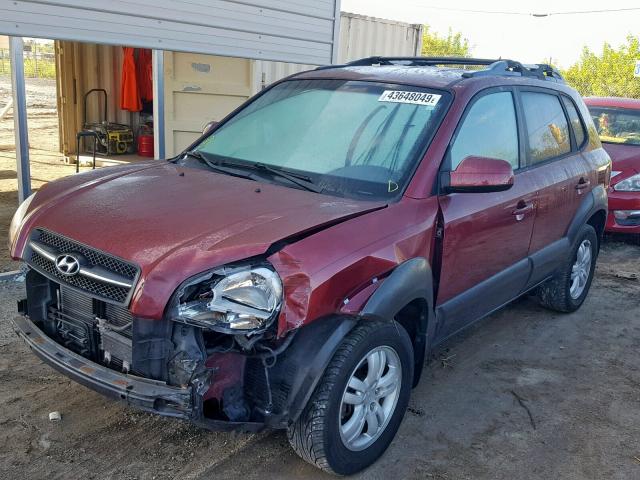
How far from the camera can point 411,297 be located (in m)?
3.09

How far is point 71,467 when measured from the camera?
2967mm

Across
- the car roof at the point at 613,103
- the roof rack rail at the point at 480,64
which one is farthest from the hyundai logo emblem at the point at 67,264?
the car roof at the point at 613,103

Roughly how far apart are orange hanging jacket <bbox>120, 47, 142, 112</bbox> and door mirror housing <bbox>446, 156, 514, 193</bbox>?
8970mm

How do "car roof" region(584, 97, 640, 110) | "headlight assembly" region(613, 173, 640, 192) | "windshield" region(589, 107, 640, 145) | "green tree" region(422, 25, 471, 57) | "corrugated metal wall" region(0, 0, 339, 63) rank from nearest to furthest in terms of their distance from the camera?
"corrugated metal wall" region(0, 0, 339, 63) < "headlight assembly" region(613, 173, 640, 192) < "windshield" region(589, 107, 640, 145) < "car roof" region(584, 97, 640, 110) < "green tree" region(422, 25, 471, 57)

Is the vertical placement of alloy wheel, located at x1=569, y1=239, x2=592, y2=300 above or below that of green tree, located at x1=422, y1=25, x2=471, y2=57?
below

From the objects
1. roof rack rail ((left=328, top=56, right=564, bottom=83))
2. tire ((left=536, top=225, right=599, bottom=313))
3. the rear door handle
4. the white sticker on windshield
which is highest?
roof rack rail ((left=328, top=56, right=564, bottom=83))

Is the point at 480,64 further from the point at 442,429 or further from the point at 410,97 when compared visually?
the point at 442,429

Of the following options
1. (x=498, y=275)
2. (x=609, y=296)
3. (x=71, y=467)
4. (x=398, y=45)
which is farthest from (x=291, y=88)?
(x=398, y=45)

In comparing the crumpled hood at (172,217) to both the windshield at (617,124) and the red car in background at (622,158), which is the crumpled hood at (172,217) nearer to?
the red car in background at (622,158)

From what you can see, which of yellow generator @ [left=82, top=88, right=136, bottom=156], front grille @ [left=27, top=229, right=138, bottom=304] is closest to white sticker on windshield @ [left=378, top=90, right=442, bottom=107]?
front grille @ [left=27, top=229, right=138, bottom=304]

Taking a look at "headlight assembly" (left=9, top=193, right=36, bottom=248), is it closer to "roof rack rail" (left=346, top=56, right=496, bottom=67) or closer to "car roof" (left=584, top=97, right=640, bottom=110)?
Answer: "roof rack rail" (left=346, top=56, right=496, bottom=67)

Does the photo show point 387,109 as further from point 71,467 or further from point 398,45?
point 398,45

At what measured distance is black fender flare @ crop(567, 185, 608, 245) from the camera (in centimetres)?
489

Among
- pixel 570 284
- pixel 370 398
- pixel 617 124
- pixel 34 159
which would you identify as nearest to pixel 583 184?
pixel 570 284
